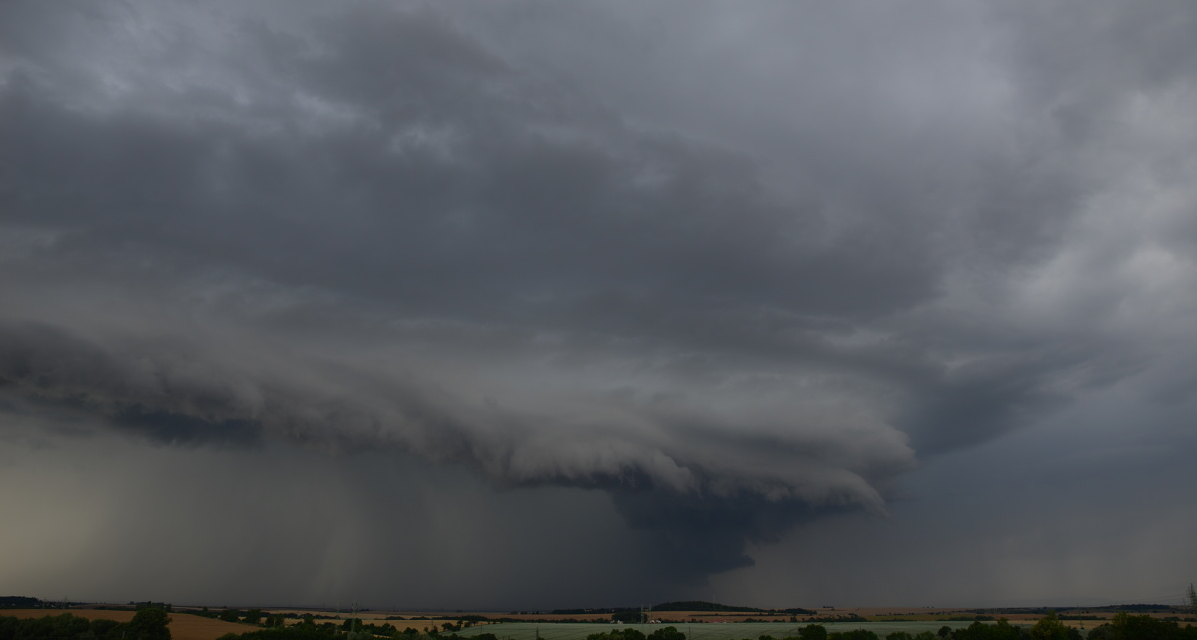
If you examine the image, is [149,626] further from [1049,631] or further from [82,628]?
[1049,631]

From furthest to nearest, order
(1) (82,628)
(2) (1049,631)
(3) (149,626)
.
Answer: (3) (149,626), (2) (1049,631), (1) (82,628)

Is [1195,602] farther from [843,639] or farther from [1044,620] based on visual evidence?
[843,639]

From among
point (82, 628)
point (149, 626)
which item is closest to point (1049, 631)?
point (149, 626)

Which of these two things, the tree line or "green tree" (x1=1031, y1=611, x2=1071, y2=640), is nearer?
the tree line

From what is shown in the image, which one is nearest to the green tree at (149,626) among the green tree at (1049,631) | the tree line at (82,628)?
the tree line at (82,628)

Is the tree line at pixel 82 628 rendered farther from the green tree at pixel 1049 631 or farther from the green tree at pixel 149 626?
the green tree at pixel 1049 631

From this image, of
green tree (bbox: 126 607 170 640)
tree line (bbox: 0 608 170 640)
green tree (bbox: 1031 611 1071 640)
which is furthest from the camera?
green tree (bbox: 126 607 170 640)

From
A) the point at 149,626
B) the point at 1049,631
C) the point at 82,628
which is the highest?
the point at 82,628

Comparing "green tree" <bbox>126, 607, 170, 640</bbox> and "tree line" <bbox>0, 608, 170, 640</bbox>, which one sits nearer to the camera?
"tree line" <bbox>0, 608, 170, 640</bbox>

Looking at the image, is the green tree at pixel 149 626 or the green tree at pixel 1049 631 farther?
the green tree at pixel 149 626

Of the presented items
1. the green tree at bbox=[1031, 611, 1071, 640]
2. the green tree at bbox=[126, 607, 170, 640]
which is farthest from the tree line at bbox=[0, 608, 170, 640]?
the green tree at bbox=[1031, 611, 1071, 640]

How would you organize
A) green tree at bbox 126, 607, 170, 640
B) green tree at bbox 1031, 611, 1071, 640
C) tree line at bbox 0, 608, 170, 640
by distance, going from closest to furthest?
tree line at bbox 0, 608, 170, 640
green tree at bbox 1031, 611, 1071, 640
green tree at bbox 126, 607, 170, 640

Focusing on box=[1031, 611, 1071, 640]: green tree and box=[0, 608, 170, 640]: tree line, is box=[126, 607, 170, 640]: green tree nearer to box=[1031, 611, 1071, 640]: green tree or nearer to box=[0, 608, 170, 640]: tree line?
box=[0, 608, 170, 640]: tree line

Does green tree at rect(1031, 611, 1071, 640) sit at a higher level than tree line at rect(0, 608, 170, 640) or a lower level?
lower
